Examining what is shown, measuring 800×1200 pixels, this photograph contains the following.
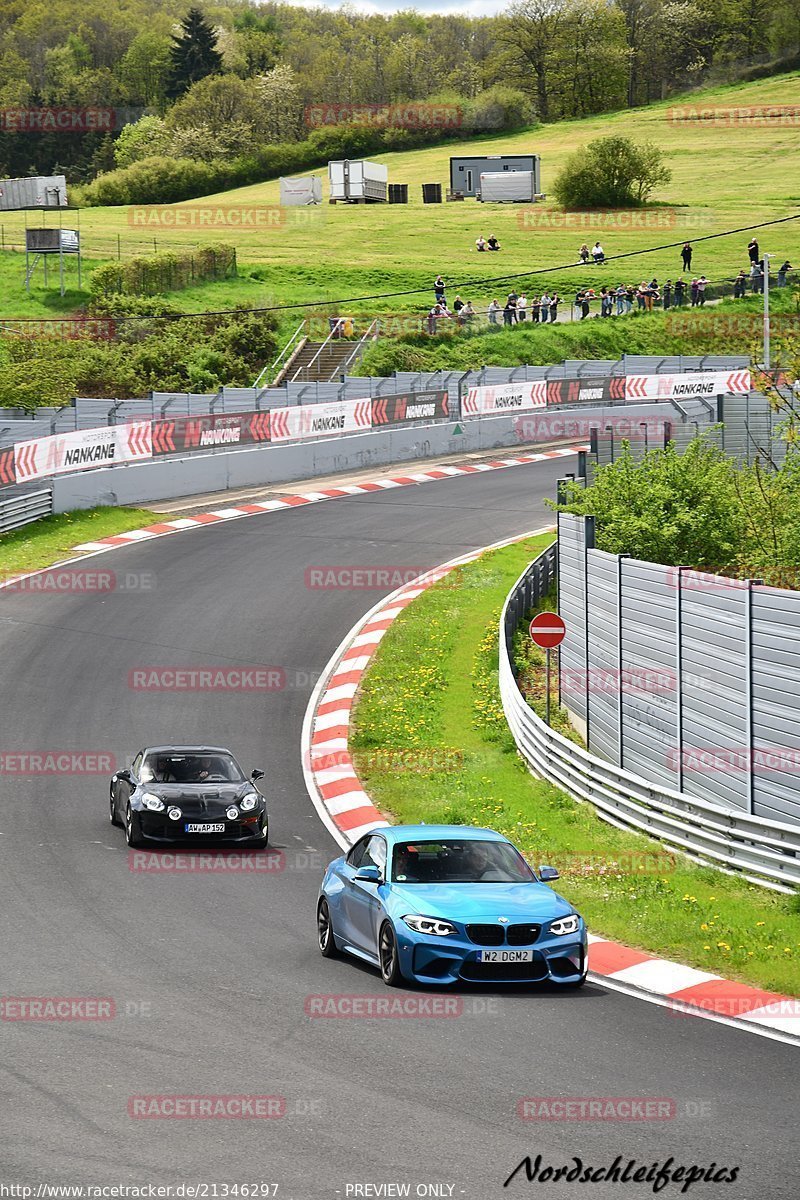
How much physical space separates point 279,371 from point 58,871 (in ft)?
162

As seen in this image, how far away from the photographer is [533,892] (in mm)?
12039

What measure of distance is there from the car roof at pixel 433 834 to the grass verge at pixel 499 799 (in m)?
1.78

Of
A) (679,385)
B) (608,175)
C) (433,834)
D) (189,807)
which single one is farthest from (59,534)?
(608,175)

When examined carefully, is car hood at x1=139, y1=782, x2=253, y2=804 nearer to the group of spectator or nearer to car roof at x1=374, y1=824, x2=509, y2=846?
car roof at x1=374, y1=824, x2=509, y2=846

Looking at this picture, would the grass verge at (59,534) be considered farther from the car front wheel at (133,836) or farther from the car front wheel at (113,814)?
the car front wheel at (133,836)

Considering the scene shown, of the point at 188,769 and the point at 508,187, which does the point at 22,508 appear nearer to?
the point at 188,769

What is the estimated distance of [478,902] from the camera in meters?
11.6

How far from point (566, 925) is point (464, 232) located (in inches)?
3856

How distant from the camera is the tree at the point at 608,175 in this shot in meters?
104

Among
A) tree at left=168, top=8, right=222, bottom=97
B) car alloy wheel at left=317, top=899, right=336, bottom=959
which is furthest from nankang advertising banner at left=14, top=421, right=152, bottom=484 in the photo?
tree at left=168, top=8, right=222, bottom=97

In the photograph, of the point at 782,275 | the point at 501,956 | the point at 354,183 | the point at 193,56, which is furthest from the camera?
the point at 193,56

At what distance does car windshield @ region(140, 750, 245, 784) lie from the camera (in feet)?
57.5

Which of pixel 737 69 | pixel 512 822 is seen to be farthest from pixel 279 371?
pixel 737 69

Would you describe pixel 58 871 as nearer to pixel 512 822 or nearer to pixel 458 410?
pixel 512 822
